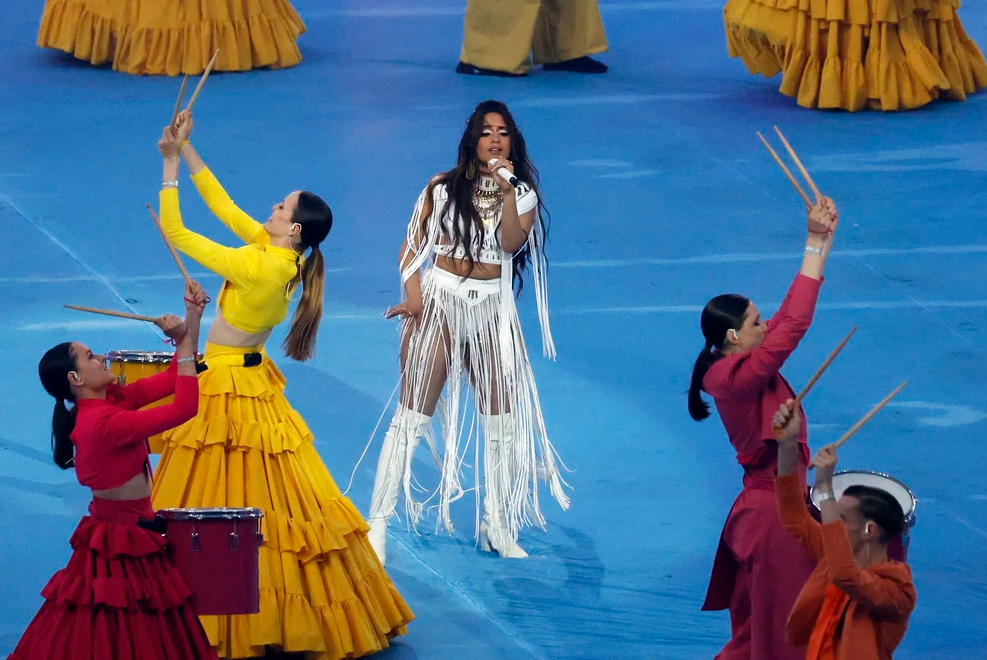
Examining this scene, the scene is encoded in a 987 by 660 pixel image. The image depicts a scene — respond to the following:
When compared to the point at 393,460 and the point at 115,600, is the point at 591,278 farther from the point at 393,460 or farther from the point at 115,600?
the point at 115,600

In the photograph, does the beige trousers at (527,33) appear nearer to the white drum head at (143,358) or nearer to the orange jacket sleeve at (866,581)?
the white drum head at (143,358)

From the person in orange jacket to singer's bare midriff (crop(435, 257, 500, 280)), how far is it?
6.26ft

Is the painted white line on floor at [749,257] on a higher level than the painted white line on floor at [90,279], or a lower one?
higher

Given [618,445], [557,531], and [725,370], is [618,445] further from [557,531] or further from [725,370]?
[725,370]

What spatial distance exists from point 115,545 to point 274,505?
2.00ft

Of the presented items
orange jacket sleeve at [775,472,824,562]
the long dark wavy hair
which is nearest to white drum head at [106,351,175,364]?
the long dark wavy hair

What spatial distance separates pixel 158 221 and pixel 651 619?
2036 mm

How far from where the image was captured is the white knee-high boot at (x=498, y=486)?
211 inches

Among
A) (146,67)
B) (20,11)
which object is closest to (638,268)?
(146,67)

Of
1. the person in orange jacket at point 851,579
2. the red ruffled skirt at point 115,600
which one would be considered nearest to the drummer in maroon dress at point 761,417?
the person in orange jacket at point 851,579

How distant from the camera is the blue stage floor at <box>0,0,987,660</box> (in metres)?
5.15

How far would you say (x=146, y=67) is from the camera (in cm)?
1118

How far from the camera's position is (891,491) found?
4.00m

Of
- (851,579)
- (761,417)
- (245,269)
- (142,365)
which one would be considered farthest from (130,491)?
(851,579)
